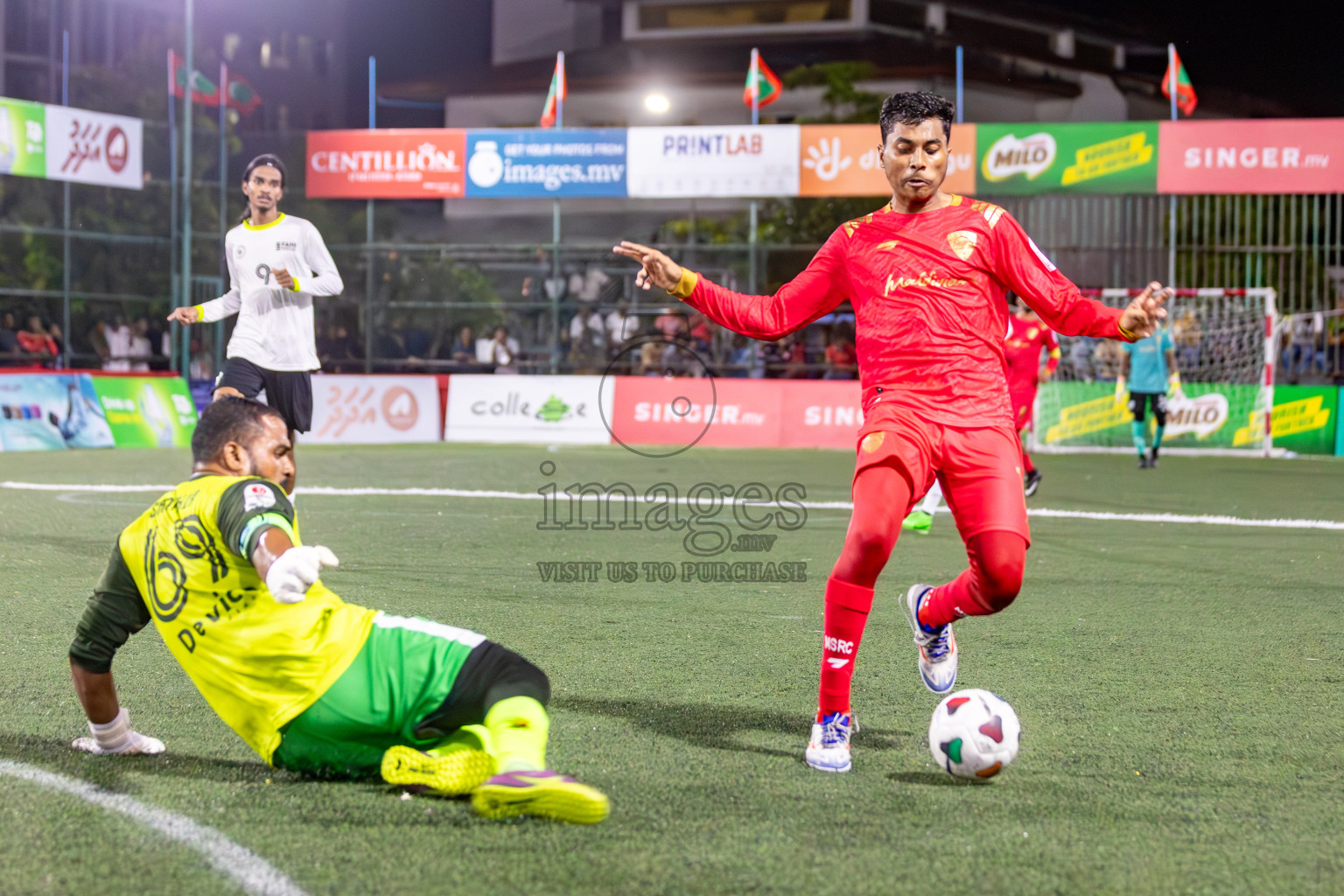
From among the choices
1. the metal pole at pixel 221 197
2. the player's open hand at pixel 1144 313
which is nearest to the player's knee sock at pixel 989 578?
the player's open hand at pixel 1144 313

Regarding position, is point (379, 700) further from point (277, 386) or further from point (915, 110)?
point (277, 386)

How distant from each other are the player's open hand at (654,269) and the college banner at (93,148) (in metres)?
18.7

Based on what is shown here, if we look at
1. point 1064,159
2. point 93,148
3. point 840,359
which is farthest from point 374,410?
point 1064,159

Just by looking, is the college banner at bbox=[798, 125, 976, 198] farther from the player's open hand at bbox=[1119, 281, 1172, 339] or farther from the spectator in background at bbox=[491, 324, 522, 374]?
the player's open hand at bbox=[1119, 281, 1172, 339]

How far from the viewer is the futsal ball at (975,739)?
11.0 feet

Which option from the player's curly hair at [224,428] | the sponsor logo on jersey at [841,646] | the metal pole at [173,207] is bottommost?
the sponsor logo on jersey at [841,646]

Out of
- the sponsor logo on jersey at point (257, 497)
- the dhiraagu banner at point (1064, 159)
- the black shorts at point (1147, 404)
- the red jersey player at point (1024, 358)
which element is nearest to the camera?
the sponsor logo on jersey at point (257, 497)

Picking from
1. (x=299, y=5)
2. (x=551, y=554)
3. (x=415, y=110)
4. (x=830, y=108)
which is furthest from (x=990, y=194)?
(x=299, y=5)

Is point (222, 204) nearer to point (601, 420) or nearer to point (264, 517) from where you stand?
point (601, 420)

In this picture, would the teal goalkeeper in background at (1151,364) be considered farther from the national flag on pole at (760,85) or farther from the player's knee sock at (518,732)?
the player's knee sock at (518,732)

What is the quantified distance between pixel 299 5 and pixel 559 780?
53145 millimetres

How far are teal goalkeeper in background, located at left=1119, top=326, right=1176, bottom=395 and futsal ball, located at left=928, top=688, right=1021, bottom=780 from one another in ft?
44.1

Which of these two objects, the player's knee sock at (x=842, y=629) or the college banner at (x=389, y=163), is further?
the college banner at (x=389, y=163)

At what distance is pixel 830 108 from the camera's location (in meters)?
32.9
